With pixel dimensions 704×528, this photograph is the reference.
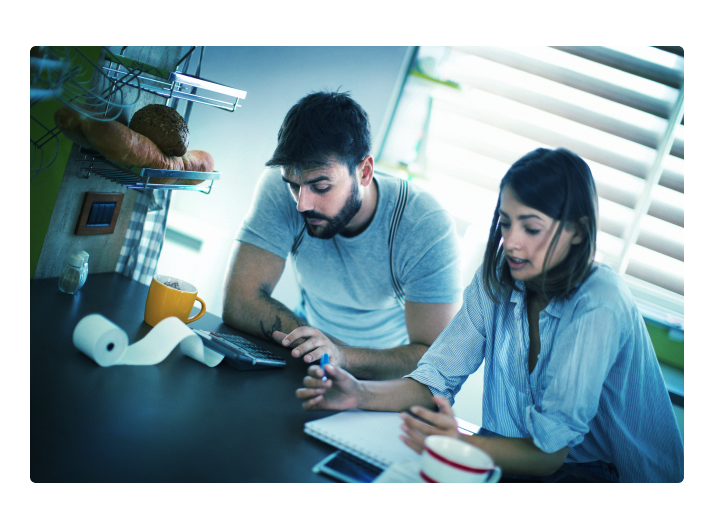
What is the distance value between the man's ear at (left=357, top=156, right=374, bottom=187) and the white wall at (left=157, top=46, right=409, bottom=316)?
94 mm

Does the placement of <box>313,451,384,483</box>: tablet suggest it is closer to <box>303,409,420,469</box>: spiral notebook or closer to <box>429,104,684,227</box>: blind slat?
<box>303,409,420,469</box>: spiral notebook

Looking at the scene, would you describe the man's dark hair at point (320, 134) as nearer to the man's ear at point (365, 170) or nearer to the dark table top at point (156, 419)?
the man's ear at point (365, 170)

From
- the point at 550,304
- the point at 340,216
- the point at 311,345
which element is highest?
the point at 340,216

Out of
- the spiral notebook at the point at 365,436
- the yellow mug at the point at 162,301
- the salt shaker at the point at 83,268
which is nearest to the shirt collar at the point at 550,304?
the spiral notebook at the point at 365,436

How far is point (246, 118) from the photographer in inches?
67.5

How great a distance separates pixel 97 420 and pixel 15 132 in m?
0.48

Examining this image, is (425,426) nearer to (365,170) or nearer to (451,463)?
(451,463)

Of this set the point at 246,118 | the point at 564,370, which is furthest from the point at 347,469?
the point at 246,118

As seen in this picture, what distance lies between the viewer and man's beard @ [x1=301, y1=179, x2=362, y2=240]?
130cm

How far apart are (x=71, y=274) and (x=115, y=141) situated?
0.30 metres

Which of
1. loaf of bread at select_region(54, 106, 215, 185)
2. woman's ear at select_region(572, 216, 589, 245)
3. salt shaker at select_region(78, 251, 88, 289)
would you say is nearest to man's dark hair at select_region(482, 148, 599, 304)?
woman's ear at select_region(572, 216, 589, 245)

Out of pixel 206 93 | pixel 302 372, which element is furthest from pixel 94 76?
pixel 302 372

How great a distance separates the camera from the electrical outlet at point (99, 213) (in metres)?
1.08
